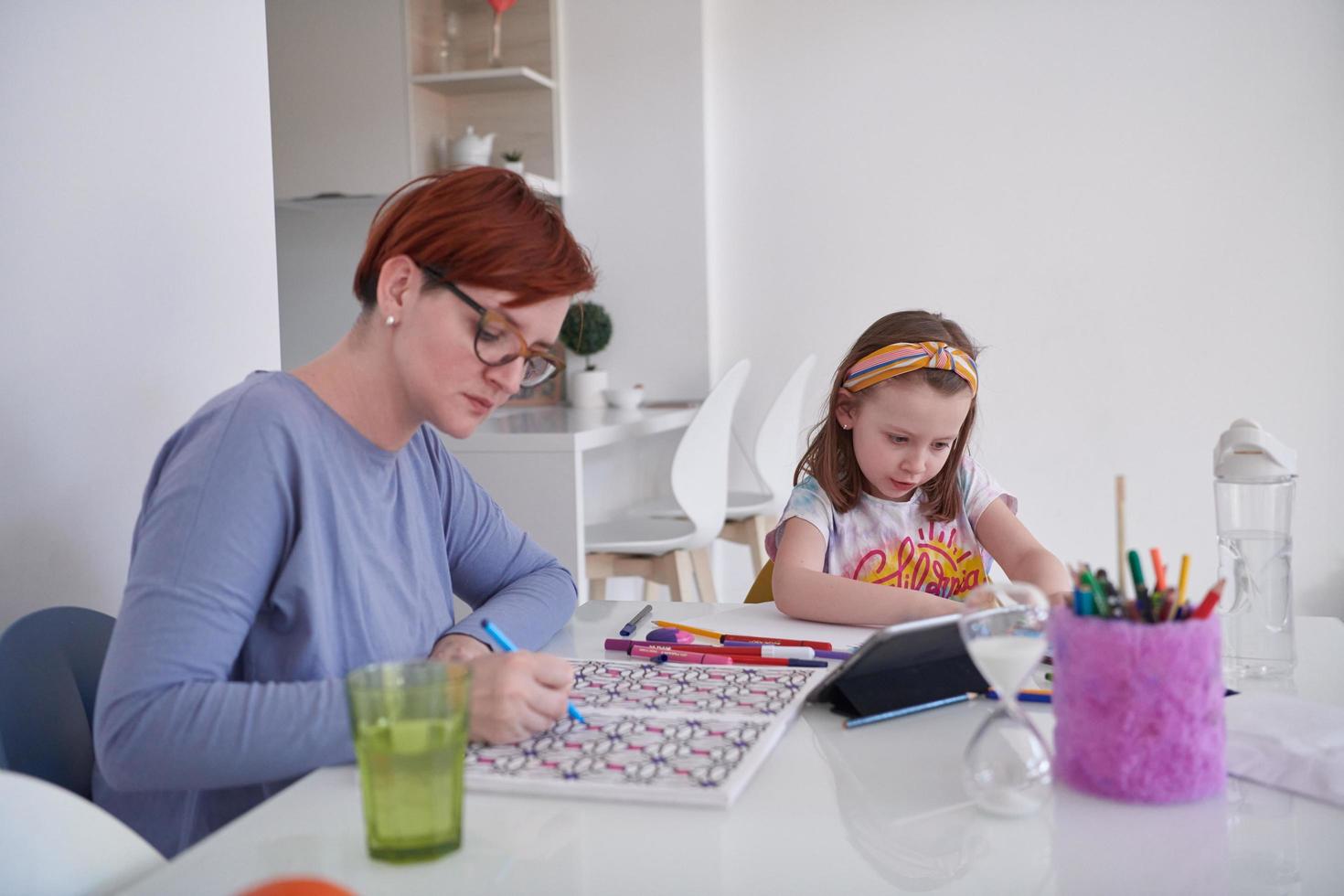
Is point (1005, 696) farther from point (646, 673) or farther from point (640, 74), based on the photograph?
point (640, 74)

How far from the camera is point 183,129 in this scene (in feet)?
4.78

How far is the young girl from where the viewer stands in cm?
165

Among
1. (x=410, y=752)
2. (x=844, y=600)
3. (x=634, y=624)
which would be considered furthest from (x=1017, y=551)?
(x=410, y=752)

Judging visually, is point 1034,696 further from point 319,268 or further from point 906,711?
point 319,268

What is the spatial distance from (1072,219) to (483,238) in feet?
9.81

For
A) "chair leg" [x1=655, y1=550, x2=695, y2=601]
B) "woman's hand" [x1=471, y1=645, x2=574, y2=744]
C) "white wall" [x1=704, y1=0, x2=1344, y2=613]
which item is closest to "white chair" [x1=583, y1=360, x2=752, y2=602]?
"chair leg" [x1=655, y1=550, x2=695, y2=601]

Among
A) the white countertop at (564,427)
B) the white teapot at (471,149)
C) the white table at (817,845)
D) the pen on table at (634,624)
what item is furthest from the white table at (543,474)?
the white table at (817,845)

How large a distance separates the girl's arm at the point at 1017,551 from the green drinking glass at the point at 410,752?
3.18ft

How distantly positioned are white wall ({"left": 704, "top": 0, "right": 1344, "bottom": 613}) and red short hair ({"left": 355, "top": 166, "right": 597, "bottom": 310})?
2.81m

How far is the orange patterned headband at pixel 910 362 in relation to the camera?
1660 mm

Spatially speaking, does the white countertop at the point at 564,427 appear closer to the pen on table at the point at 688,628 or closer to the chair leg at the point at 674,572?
the chair leg at the point at 674,572

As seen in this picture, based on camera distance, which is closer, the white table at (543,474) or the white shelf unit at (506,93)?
the white table at (543,474)

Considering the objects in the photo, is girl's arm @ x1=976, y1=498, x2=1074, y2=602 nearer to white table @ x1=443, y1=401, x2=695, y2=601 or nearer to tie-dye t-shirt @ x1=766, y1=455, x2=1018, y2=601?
tie-dye t-shirt @ x1=766, y1=455, x2=1018, y2=601

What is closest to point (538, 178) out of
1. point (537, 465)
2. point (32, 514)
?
point (537, 465)
